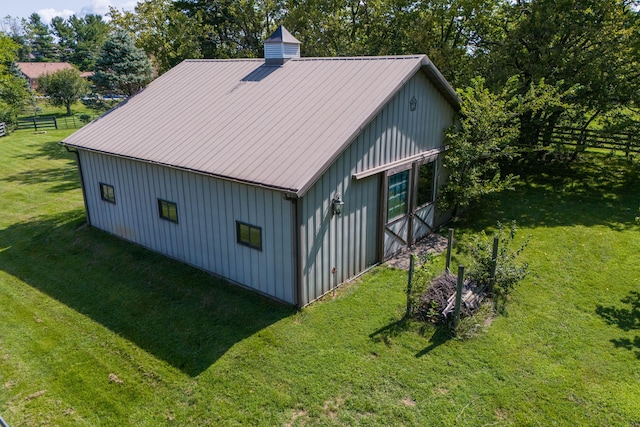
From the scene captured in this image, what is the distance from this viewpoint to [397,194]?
11.2 metres

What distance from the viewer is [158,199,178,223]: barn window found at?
10930 mm

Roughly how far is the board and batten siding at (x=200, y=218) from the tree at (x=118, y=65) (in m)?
9.25

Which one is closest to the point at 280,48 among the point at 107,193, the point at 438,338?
the point at 107,193

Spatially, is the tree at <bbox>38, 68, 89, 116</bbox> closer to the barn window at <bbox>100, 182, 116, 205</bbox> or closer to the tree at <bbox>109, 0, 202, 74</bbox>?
the tree at <bbox>109, 0, 202, 74</bbox>

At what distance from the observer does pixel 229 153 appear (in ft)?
31.7

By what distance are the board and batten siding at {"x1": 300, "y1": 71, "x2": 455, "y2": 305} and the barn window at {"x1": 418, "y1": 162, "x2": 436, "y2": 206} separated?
723 mm

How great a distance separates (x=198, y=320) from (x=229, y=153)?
11.5 feet

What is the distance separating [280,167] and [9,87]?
32455 millimetres

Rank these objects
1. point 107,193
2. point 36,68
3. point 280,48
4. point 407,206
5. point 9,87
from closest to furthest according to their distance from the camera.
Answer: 1. point 407,206
2. point 280,48
3. point 107,193
4. point 9,87
5. point 36,68

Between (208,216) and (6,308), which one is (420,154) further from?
(6,308)

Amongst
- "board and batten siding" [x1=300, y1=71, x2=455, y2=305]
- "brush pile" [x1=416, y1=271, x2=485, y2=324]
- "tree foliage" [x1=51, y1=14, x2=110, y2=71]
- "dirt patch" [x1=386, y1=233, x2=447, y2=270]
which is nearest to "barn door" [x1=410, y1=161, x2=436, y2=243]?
"dirt patch" [x1=386, y1=233, x2=447, y2=270]

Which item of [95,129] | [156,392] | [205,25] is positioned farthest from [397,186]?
[205,25]

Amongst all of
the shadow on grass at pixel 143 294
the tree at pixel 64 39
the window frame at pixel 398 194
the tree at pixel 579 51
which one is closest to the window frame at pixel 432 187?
the window frame at pixel 398 194

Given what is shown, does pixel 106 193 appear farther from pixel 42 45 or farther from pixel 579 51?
pixel 42 45
